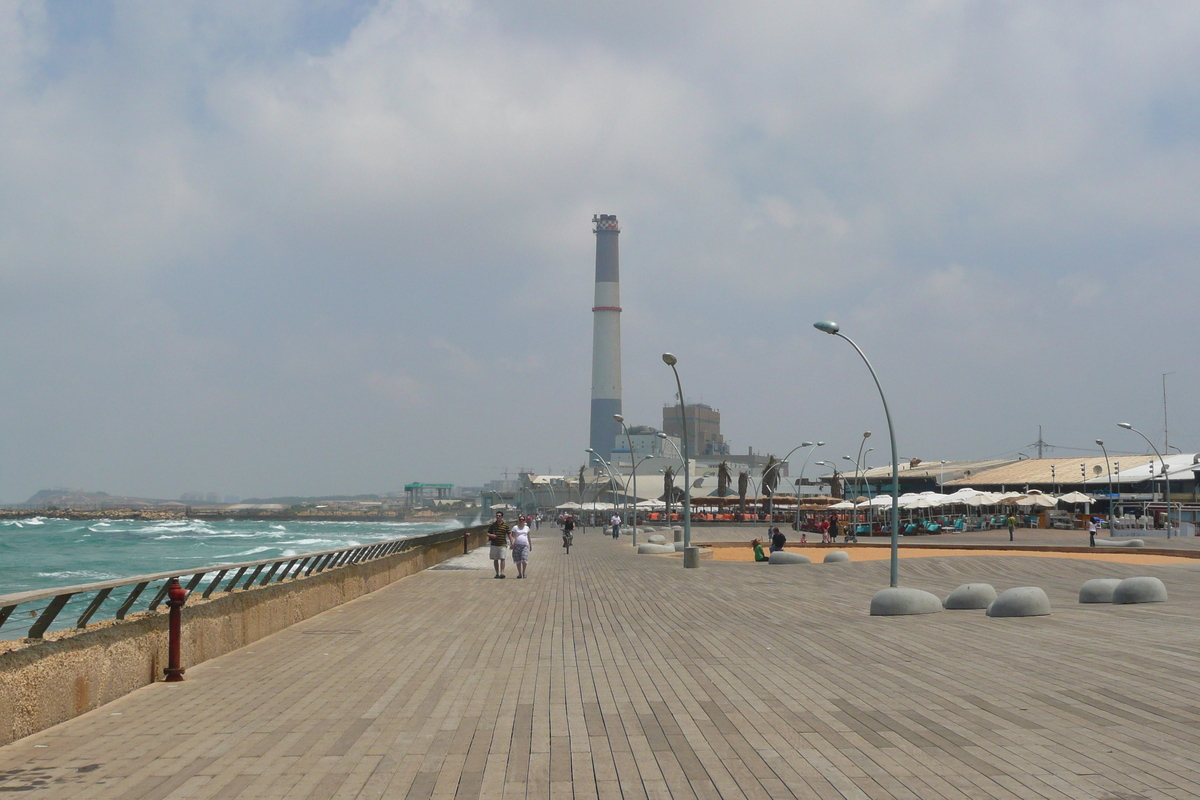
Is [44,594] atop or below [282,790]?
atop

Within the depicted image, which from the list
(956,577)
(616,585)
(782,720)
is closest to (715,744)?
(782,720)

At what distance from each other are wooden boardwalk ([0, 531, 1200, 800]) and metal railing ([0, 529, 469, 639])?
879 mm

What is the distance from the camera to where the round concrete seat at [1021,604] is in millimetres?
16391

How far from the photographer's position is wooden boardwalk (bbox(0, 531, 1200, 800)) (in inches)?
259

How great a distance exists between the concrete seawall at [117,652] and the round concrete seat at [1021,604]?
11.1 m

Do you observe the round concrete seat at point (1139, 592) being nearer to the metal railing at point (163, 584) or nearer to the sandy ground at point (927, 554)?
the metal railing at point (163, 584)

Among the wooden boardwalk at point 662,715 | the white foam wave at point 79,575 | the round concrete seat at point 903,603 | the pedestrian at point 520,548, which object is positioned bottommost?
the white foam wave at point 79,575

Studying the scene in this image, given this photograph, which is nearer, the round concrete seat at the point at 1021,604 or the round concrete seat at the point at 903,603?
the round concrete seat at the point at 1021,604

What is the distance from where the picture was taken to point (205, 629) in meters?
12.0

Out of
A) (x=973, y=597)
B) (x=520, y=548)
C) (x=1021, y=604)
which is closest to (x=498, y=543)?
(x=520, y=548)

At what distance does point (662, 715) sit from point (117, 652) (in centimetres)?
504

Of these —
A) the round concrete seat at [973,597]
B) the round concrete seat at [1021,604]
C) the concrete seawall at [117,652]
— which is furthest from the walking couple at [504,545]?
the round concrete seat at [1021,604]

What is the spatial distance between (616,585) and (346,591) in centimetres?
751

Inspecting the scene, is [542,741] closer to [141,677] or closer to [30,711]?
[30,711]
